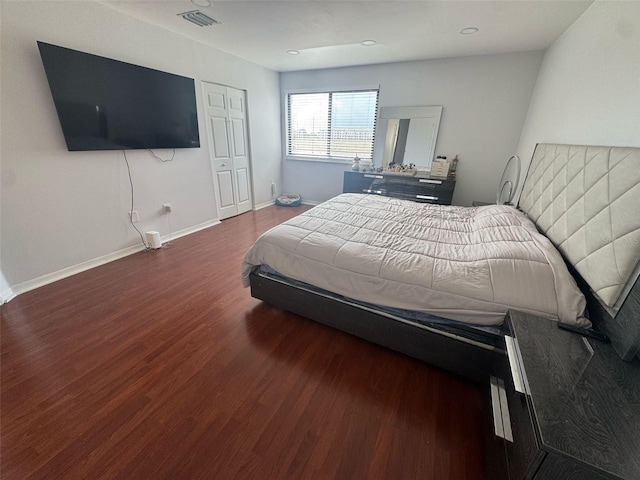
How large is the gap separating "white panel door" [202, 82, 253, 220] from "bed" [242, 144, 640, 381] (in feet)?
8.07

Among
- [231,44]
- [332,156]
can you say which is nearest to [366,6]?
[231,44]

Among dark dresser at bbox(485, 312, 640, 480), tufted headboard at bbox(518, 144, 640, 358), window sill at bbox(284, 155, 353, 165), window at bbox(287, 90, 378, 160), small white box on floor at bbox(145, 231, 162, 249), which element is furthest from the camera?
window sill at bbox(284, 155, 353, 165)

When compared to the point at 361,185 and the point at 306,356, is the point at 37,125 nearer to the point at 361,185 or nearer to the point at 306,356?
the point at 306,356

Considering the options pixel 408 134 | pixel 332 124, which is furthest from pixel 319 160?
pixel 408 134

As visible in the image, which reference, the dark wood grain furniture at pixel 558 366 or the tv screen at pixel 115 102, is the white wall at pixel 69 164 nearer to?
the tv screen at pixel 115 102

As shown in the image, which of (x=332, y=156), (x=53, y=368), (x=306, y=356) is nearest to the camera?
(x=53, y=368)

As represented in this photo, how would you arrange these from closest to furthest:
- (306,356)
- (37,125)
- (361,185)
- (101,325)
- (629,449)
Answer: (629,449), (306,356), (101,325), (37,125), (361,185)

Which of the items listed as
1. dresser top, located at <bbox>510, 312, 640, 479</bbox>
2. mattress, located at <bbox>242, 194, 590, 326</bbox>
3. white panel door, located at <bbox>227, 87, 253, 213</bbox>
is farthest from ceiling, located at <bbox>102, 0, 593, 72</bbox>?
dresser top, located at <bbox>510, 312, 640, 479</bbox>

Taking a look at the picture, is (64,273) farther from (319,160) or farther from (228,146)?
(319,160)

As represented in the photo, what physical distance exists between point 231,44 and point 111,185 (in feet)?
A: 7.42

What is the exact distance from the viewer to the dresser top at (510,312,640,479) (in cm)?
69

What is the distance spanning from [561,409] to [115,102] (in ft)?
12.4

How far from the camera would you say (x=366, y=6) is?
2.24 metres

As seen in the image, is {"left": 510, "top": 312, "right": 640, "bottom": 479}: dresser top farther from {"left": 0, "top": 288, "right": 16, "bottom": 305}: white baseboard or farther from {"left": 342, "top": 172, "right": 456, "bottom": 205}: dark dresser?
{"left": 0, "top": 288, "right": 16, "bottom": 305}: white baseboard
